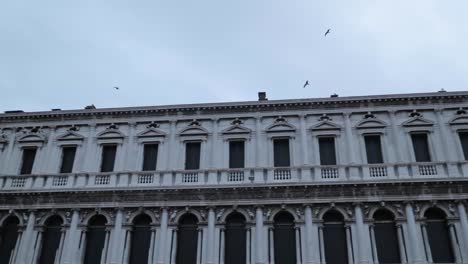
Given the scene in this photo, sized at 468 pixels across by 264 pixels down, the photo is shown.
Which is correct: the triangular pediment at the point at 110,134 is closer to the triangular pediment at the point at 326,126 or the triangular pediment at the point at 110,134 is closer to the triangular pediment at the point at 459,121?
the triangular pediment at the point at 326,126

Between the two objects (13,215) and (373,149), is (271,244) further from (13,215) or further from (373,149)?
(13,215)

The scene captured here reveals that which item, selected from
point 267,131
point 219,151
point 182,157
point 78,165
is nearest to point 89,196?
point 78,165

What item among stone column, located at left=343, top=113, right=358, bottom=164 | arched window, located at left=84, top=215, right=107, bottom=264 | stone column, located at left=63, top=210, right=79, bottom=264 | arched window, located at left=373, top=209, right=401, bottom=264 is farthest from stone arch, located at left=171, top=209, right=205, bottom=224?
arched window, located at left=373, top=209, right=401, bottom=264

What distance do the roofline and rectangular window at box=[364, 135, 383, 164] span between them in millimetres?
1875

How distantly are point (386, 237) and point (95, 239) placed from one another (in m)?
13.0

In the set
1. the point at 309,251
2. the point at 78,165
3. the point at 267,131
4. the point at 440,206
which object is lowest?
the point at 309,251

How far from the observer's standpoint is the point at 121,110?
25.0 meters

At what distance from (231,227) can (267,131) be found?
16.6 ft

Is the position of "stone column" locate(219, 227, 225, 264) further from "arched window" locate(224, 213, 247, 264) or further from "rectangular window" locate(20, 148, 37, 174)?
"rectangular window" locate(20, 148, 37, 174)

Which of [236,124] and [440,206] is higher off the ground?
[236,124]

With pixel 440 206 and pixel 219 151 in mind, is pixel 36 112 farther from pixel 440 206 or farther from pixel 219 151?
pixel 440 206

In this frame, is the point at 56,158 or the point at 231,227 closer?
the point at 231,227

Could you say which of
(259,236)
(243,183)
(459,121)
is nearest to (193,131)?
(243,183)

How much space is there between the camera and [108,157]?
24.4m
